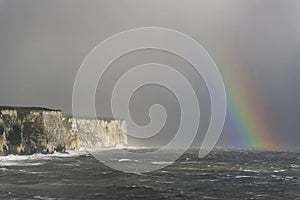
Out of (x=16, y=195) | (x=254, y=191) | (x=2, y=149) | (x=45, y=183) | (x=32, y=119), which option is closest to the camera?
(x=16, y=195)

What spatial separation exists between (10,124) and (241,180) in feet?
270

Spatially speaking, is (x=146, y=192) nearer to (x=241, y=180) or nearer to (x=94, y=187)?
(x=94, y=187)

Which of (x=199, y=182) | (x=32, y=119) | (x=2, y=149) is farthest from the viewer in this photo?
(x=32, y=119)

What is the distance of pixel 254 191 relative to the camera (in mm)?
52094

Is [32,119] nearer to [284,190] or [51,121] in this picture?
[51,121]

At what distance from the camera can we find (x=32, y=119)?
138125 mm

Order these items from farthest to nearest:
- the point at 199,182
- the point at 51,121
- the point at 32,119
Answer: the point at 51,121 < the point at 32,119 < the point at 199,182

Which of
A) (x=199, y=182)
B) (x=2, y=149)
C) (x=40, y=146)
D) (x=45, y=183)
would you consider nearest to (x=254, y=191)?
(x=199, y=182)

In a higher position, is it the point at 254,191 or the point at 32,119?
the point at 32,119

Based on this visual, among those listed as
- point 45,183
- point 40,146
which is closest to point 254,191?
point 45,183

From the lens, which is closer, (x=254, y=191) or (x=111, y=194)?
(x=111, y=194)

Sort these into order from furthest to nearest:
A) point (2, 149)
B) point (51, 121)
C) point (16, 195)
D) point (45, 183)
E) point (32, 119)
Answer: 1. point (51, 121)
2. point (32, 119)
3. point (2, 149)
4. point (45, 183)
5. point (16, 195)

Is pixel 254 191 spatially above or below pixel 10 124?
below

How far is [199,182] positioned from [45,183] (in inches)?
825
